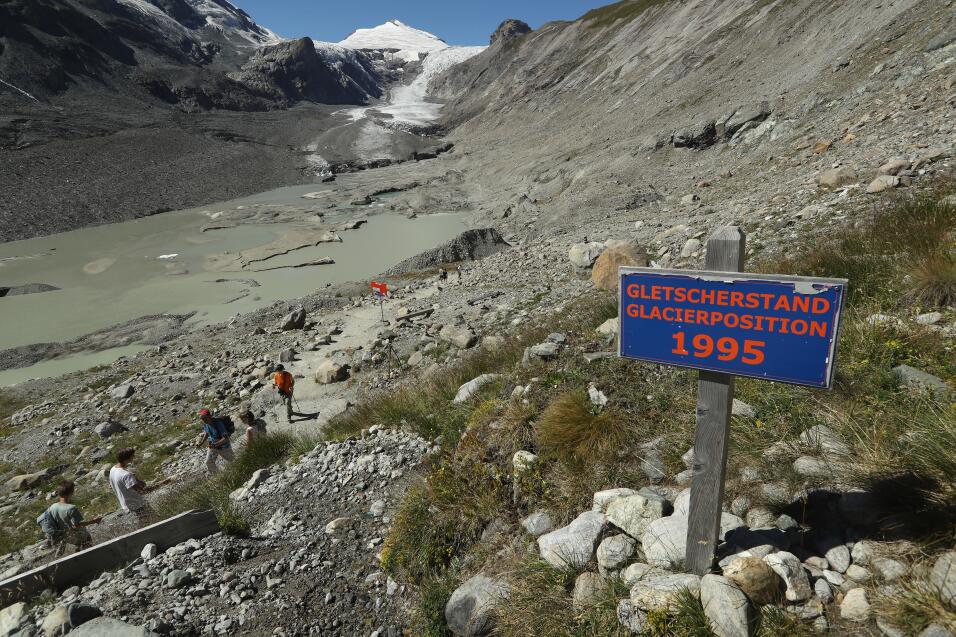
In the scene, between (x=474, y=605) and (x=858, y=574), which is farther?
(x=474, y=605)

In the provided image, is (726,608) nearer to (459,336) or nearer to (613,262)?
(459,336)

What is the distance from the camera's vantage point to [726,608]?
2525 mm

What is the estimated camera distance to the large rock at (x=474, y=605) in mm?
3457

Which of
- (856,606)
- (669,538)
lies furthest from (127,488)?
(856,606)

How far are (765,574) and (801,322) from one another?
4.54 ft

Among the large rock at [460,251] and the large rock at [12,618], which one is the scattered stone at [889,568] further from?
the large rock at [460,251]

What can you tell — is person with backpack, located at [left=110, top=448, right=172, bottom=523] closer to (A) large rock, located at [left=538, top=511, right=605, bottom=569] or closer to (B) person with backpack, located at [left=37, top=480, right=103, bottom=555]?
(B) person with backpack, located at [left=37, top=480, right=103, bottom=555]

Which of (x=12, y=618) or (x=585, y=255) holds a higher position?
(x=585, y=255)

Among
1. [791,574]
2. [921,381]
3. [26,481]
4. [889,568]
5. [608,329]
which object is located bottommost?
[26,481]

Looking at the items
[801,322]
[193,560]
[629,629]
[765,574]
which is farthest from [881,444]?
[193,560]

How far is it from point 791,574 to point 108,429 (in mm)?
14935

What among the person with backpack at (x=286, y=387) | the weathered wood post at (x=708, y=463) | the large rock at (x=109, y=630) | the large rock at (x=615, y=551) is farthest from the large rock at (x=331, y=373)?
the weathered wood post at (x=708, y=463)

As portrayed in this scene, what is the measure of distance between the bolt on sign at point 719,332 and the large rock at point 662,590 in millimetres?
118

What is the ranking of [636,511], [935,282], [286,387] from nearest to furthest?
[636,511], [935,282], [286,387]
